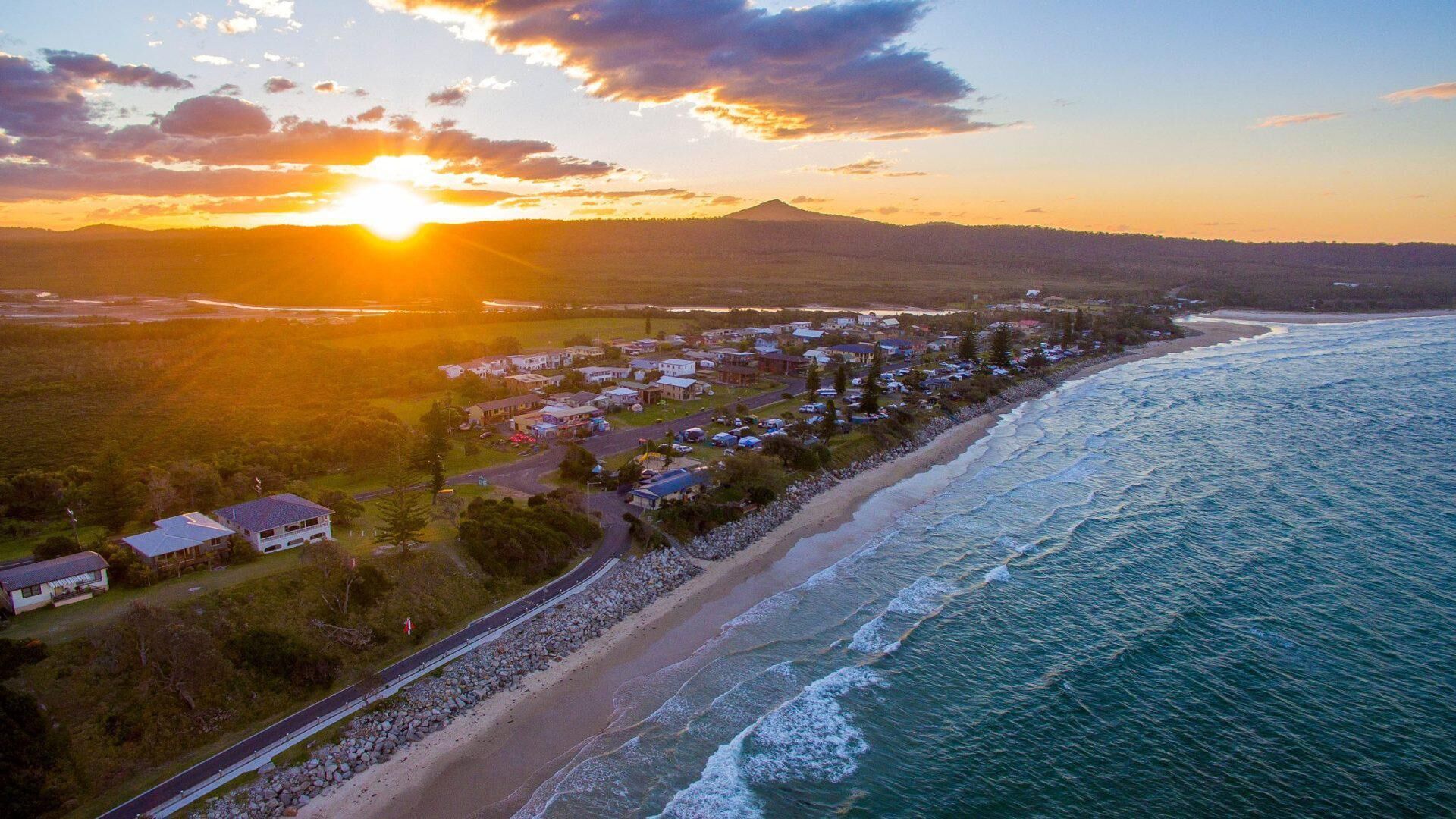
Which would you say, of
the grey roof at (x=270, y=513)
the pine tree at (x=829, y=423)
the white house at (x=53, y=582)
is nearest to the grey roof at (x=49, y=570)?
the white house at (x=53, y=582)

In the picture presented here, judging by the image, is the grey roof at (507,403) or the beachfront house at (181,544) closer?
the beachfront house at (181,544)

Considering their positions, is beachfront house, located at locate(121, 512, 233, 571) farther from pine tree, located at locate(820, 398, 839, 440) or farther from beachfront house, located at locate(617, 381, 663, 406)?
pine tree, located at locate(820, 398, 839, 440)

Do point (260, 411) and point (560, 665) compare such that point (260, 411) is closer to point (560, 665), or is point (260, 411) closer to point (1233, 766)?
point (560, 665)

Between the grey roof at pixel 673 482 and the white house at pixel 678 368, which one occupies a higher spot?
the white house at pixel 678 368

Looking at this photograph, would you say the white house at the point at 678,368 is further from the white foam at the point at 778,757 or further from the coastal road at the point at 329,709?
the white foam at the point at 778,757

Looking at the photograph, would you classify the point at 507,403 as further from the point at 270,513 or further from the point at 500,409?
the point at 270,513

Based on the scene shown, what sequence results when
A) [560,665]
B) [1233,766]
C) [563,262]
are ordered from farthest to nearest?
[563,262] < [560,665] < [1233,766]

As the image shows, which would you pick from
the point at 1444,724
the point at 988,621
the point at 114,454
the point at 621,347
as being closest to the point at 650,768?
the point at 988,621
